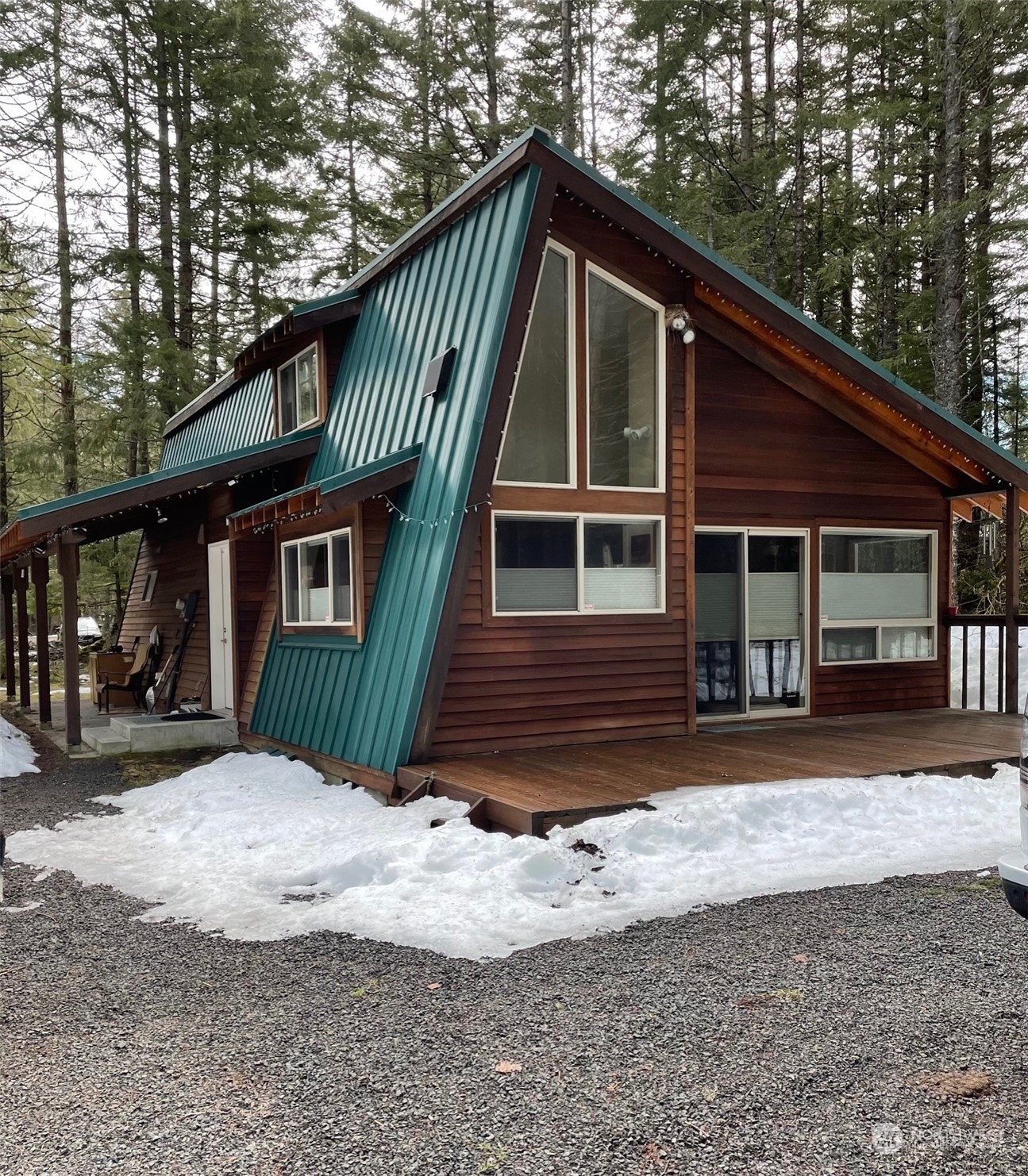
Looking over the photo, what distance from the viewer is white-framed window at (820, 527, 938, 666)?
364 inches

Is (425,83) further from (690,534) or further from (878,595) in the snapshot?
(878,595)

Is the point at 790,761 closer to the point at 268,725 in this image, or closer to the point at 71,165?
the point at 268,725

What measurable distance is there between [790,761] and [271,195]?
15166 mm

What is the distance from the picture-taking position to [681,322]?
8.04 meters

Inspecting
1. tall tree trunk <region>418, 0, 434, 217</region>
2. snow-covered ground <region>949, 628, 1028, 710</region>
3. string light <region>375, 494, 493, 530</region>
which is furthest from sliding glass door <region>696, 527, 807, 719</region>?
tall tree trunk <region>418, 0, 434, 217</region>

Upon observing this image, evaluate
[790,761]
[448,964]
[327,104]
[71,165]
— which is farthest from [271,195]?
[448,964]

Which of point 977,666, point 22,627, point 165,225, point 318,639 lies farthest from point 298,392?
point 977,666

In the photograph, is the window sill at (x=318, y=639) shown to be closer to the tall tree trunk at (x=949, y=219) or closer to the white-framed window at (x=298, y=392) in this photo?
the white-framed window at (x=298, y=392)

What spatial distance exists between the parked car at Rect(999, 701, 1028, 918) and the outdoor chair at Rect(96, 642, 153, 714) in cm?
1149

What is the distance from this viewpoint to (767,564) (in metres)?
8.96

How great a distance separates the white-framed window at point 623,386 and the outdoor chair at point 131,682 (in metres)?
7.78

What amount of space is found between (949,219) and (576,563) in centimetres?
914

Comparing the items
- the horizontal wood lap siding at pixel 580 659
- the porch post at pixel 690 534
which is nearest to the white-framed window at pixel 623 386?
the horizontal wood lap siding at pixel 580 659

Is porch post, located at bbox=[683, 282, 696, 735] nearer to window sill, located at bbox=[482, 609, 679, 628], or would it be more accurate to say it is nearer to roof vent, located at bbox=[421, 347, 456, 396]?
window sill, located at bbox=[482, 609, 679, 628]
